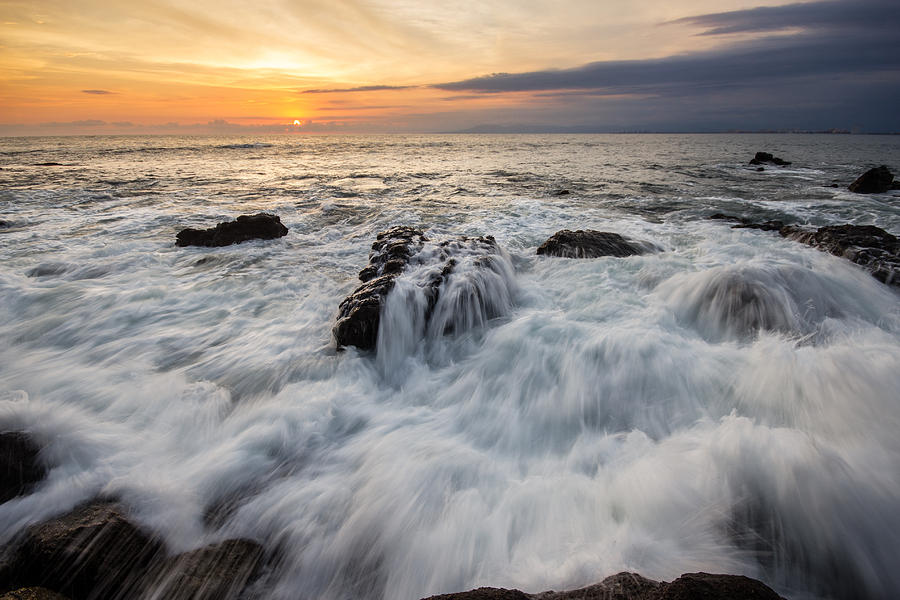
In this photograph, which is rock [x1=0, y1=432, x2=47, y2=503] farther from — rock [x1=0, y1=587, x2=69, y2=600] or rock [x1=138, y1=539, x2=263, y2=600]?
rock [x1=138, y1=539, x2=263, y2=600]

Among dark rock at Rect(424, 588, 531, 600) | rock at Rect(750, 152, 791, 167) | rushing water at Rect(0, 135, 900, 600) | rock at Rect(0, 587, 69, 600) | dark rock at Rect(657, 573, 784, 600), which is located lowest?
rock at Rect(750, 152, 791, 167)

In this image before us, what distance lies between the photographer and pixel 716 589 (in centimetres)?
160

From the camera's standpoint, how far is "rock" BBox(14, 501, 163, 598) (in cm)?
204

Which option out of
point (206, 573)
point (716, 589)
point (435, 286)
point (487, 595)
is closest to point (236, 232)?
point (435, 286)

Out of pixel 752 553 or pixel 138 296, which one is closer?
pixel 752 553

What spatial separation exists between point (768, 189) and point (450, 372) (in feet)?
64.4

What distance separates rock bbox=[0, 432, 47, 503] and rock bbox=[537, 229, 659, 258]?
7.33 meters

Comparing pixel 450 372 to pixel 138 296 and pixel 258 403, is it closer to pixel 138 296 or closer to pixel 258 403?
pixel 258 403

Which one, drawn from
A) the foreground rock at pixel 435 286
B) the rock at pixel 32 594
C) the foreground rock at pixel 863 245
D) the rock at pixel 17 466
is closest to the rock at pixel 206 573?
the rock at pixel 32 594

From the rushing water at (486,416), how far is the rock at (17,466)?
0.09 m

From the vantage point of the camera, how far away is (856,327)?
4.61 m

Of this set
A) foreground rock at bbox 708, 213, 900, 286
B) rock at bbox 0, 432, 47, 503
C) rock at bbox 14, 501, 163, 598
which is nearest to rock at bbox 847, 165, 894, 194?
foreground rock at bbox 708, 213, 900, 286

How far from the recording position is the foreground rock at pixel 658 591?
1.59 metres

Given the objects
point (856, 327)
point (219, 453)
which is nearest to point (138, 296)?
point (219, 453)
